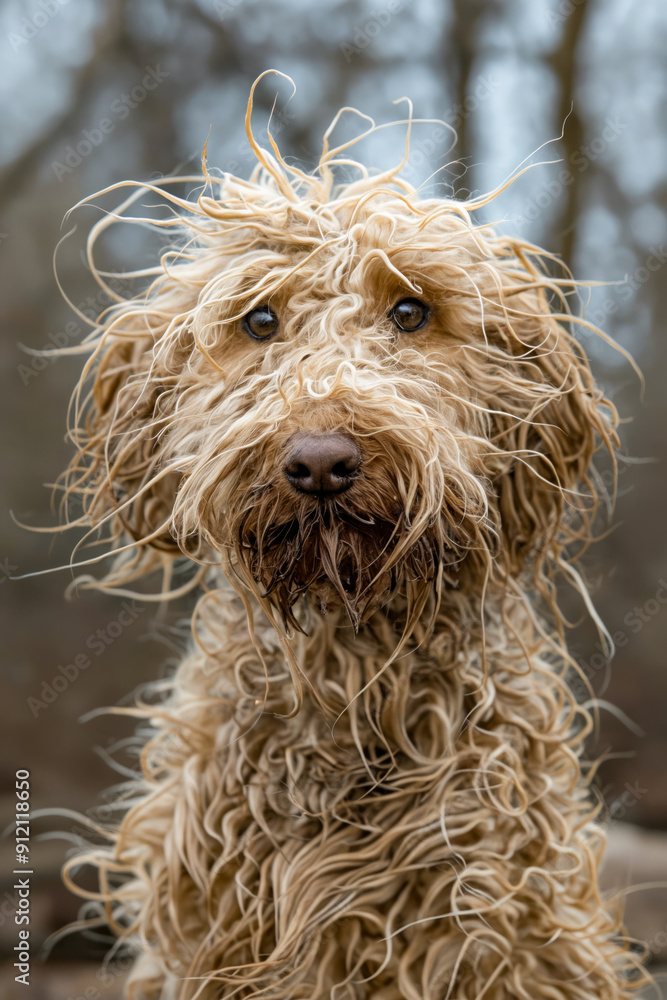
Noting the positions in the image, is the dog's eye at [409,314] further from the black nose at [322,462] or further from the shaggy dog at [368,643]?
the black nose at [322,462]

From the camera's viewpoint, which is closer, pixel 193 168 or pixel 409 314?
pixel 409 314

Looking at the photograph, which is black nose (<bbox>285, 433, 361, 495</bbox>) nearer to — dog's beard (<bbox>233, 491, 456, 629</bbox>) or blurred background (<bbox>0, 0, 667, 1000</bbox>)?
dog's beard (<bbox>233, 491, 456, 629</bbox>)

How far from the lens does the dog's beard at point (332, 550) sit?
1.01 meters

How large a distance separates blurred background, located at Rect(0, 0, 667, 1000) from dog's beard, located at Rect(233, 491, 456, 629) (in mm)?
947

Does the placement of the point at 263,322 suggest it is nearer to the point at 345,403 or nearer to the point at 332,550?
the point at 345,403

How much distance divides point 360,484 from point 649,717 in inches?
115

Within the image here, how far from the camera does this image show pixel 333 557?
1.02 m

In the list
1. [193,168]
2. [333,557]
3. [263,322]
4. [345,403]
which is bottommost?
[333,557]

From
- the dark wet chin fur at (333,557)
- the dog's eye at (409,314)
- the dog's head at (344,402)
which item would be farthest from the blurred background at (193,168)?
the dark wet chin fur at (333,557)

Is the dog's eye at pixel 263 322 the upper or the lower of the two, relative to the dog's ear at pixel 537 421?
lower

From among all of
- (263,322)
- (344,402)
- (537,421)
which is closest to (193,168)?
(263,322)

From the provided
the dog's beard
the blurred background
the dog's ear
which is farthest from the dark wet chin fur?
the blurred background

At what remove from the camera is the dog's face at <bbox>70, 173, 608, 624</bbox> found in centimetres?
102

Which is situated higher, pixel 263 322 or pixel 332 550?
pixel 263 322
